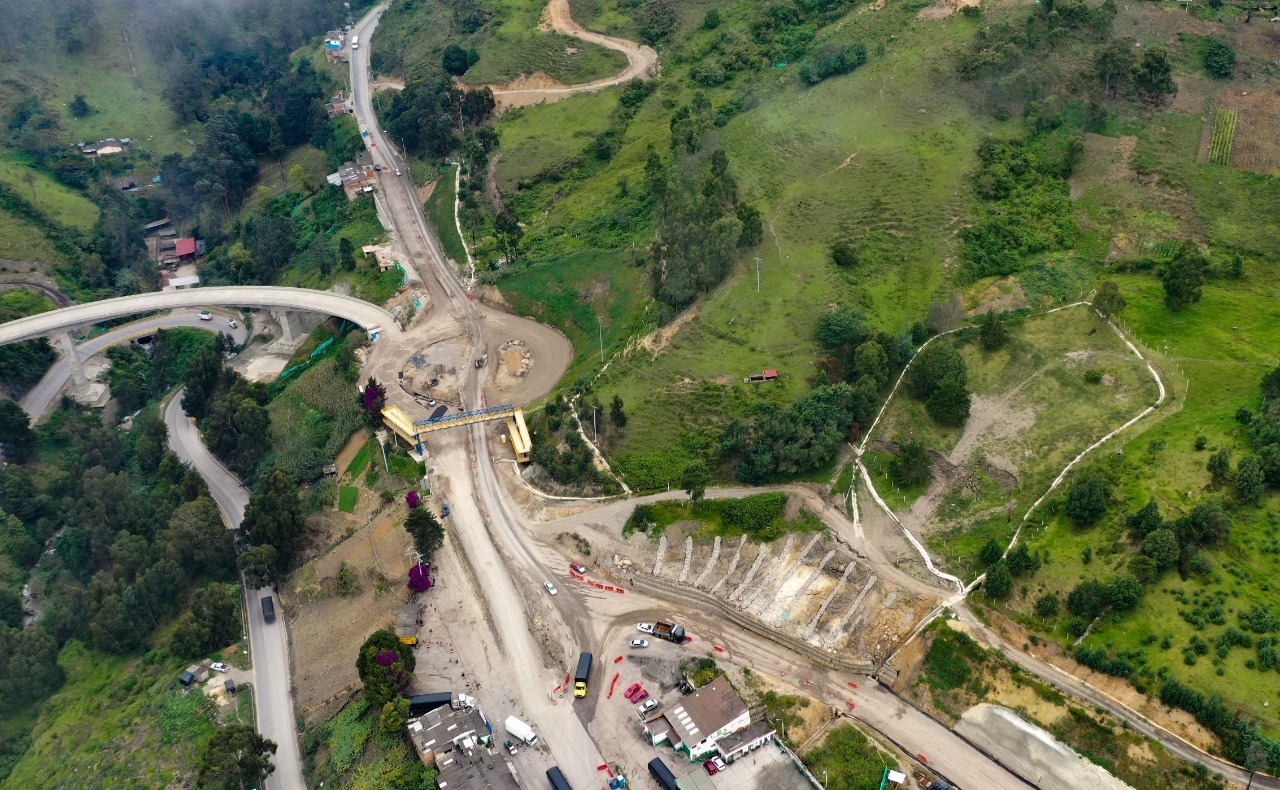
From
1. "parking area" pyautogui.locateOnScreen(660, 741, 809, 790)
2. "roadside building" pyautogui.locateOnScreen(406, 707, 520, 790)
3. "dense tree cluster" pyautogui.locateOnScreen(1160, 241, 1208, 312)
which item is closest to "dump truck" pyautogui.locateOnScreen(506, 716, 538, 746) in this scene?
"roadside building" pyautogui.locateOnScreen(406, 707, 520, 790)

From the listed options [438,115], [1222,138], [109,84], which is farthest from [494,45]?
[1222,138]

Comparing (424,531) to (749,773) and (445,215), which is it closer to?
(749,773)

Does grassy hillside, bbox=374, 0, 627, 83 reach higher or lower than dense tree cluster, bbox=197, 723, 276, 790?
higher

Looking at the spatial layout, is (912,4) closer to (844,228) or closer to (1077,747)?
(844,228)

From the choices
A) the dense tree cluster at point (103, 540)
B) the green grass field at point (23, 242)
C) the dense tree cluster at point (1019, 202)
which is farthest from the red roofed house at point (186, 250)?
the dense tree cluster at point (1019, 202)

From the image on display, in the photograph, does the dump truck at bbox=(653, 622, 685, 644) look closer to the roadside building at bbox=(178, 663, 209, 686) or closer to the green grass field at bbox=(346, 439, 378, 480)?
the green grass field at bbox=(346, 439, 378, 480)

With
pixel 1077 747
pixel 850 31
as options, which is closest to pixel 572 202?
pixel 850 31
